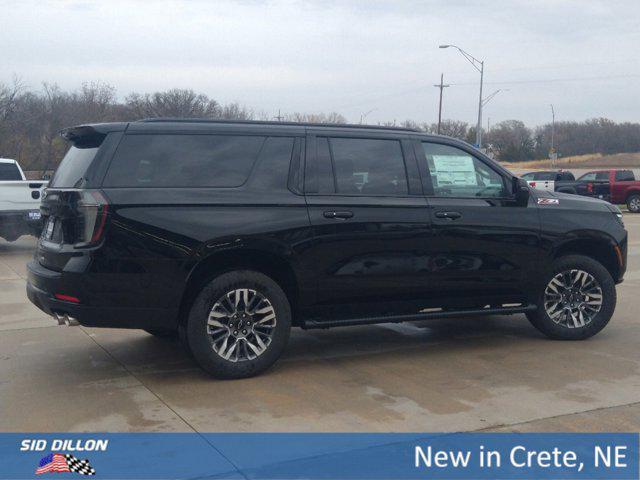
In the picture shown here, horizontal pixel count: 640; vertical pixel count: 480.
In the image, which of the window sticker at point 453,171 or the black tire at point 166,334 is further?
the black tire at point 166,334

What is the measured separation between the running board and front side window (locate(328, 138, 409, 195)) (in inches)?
41.7

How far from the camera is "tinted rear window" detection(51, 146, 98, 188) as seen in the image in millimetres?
5879

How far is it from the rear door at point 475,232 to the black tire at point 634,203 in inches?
1140

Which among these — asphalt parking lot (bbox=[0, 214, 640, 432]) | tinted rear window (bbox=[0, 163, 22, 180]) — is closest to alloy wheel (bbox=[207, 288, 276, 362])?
asphalt parking lot (bbox=[0, 214, 640, 432])

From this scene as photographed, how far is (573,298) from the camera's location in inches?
293

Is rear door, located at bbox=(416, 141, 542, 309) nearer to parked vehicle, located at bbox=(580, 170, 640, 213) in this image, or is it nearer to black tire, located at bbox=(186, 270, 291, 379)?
black tire, located at bbox=(186, 270, 291, 379)

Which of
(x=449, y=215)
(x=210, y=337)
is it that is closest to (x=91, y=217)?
(x=210, y=337)

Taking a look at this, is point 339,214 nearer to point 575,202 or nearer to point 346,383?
point 346,383

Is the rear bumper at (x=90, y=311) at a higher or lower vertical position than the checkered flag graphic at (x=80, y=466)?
higher

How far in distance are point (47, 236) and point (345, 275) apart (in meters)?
2.39

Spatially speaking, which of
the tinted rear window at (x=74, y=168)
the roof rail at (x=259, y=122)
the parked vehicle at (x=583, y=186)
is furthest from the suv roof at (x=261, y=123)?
the parked vehicle at (x=583, y=186)

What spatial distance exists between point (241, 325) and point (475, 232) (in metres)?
2.25

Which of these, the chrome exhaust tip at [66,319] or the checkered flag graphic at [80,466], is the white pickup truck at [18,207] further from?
the checkered flag graphic at [80,466]

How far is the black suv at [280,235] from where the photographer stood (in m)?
5.73
